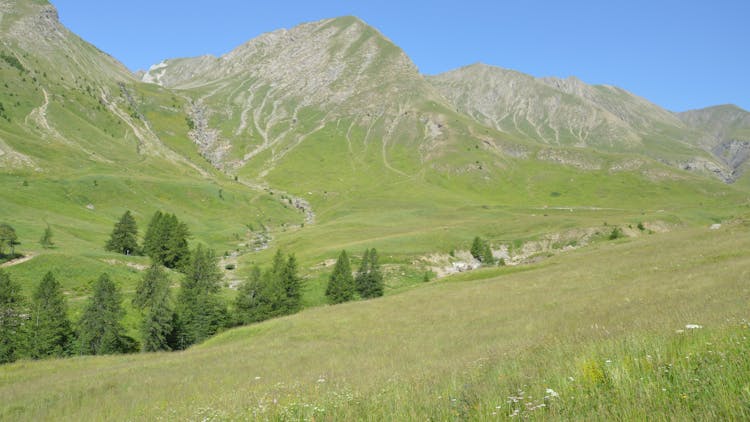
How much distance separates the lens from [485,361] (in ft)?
42.1

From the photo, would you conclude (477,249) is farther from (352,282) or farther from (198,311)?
(198,311)

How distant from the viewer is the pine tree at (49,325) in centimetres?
4022

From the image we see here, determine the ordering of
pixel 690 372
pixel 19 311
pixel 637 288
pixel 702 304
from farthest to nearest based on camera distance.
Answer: pixel 19 311 → pixel 637 288 → pixel 702 304 → pixel 690 372

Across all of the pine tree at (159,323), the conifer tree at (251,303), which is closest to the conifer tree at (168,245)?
the pine tree at (159,323)

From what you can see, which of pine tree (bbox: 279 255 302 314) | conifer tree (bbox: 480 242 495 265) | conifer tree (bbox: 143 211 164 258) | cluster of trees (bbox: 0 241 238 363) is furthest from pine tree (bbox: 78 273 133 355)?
conifer tree (bbox: 480 242 495 265)

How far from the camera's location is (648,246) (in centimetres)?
4834

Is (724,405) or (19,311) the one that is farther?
(19,311)

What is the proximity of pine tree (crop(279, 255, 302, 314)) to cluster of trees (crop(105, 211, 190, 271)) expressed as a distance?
107 ft

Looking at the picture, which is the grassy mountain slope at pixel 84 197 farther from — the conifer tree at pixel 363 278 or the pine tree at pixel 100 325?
the conifer tree at pixel 363 278

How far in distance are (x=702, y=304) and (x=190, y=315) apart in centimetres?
4843

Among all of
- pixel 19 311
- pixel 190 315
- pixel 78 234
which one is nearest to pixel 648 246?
pixel 190 315

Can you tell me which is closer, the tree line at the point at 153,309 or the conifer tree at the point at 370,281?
the tree line at the point at 153,309

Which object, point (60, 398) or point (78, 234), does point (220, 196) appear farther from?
point (60, 398)

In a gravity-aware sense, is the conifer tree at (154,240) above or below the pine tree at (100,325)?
above
